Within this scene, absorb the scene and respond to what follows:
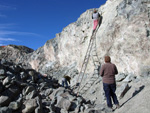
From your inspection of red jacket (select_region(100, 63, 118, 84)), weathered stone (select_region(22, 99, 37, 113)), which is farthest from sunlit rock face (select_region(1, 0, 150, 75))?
weathered stone (select_region(22, 99, 37, 113))

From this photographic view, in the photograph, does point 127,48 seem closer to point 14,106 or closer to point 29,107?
point 29,107

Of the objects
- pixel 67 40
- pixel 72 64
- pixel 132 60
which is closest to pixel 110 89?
pixel 132 60

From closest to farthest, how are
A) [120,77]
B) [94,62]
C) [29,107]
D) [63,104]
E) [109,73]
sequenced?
1. [109,73]
2. [29,107]
3. [63,104]
4. [120,77]
5. [94,62]

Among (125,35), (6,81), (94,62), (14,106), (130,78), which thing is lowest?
(14,106)

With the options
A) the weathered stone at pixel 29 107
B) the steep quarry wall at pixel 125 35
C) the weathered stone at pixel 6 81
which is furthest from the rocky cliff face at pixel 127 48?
the weathered stone at pixel 6 81

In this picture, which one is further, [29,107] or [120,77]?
[120,77]

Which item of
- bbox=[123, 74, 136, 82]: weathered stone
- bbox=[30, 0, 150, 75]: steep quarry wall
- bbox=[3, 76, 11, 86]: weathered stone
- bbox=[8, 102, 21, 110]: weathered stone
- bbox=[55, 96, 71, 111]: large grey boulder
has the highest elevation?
bbox=[30, 0, 150, 75]: steep quarry wall

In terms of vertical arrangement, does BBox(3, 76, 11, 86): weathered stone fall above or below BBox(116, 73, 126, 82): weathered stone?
above

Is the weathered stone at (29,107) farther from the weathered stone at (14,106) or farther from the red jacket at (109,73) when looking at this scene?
the red jacket at (109,73)

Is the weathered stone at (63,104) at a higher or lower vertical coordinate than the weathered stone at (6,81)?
lower

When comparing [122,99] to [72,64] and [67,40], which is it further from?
[67,40]

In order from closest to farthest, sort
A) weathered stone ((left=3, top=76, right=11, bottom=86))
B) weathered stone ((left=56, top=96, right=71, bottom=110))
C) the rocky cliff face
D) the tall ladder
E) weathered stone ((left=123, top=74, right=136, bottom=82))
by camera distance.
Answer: weathered stone ((left=56, top=96, right=71, bottom=110)) < the rocky cliff face < weathered stone ((left=3, top=76, right=11, bottom=86)) < weathered stone ((left=123, top=74, right=136, bottom=82)) < the tall ladder

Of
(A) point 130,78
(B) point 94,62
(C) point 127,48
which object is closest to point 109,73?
(A) point 130,78

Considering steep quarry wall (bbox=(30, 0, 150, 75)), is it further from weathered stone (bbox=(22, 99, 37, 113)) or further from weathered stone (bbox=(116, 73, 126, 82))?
weathered stone (bbox=(22, 99, 37, 113))
